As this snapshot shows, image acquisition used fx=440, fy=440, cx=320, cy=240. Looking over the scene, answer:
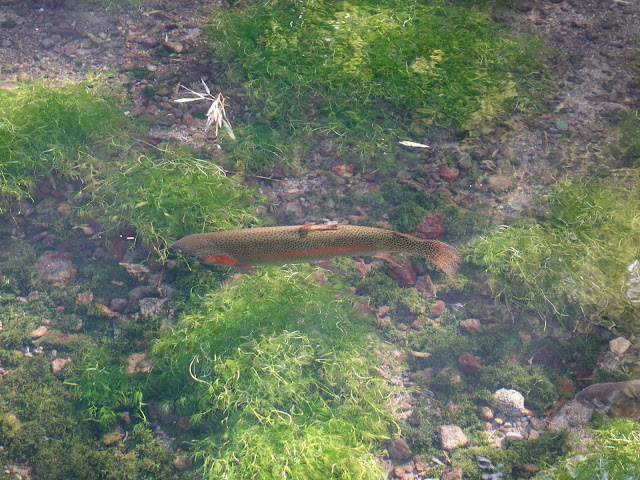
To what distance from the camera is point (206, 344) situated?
4.16m

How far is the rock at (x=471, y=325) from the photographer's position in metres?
4.83

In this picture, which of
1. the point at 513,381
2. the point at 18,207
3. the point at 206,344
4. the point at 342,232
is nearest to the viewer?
the point at 342,232

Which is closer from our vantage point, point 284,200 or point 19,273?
point 19,273

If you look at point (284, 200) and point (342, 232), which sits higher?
point (342, 232)

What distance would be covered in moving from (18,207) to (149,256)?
1.72 meters

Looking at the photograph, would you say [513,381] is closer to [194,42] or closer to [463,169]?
[463,169]

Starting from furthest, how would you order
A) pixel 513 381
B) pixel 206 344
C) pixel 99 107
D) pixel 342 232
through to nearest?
pixel 99 107
pixel 513 381
pixel 206 344
pixel 342 232

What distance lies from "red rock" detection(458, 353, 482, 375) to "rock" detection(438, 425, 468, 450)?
599mm

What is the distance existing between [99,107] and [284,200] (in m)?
2.62

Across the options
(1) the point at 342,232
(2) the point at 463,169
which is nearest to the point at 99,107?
(1) the point at 342,232

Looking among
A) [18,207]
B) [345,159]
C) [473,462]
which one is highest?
[345,159]

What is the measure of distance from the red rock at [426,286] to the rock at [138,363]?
118 inches

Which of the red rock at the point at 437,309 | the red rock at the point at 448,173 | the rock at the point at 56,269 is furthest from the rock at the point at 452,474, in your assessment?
the rock at the point at 56,269

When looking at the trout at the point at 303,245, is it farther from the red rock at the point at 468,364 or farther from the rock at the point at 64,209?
the rock at the point at 64,209
